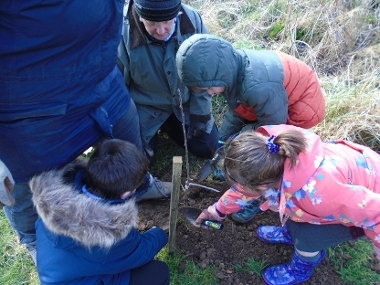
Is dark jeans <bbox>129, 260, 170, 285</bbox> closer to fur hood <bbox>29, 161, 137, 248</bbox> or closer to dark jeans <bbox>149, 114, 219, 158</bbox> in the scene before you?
fur hood <bbox>29, 161, 137, 248</bbox>

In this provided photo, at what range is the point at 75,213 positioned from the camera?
1334 millimetres

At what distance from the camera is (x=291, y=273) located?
199cm

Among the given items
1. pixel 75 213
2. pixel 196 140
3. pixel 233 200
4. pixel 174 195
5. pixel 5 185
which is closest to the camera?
pixel 5 185

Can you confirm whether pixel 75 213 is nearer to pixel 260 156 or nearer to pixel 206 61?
pixel 260 156

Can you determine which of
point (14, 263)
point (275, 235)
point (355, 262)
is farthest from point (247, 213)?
point (14, 263)

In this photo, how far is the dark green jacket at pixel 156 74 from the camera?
2105 mm

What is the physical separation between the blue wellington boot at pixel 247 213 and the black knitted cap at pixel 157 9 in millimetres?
1154

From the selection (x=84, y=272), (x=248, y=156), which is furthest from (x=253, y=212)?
(x=84, y=272)

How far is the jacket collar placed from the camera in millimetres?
2033

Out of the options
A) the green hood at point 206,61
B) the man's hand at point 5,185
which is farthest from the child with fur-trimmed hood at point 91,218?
the green hood at point 206,61

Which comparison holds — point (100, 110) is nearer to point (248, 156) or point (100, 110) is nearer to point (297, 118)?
point (248, 156)

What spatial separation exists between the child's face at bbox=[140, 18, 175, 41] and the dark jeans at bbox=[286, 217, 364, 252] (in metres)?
1.26

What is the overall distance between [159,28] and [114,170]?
88 cm

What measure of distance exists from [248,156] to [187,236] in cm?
97
